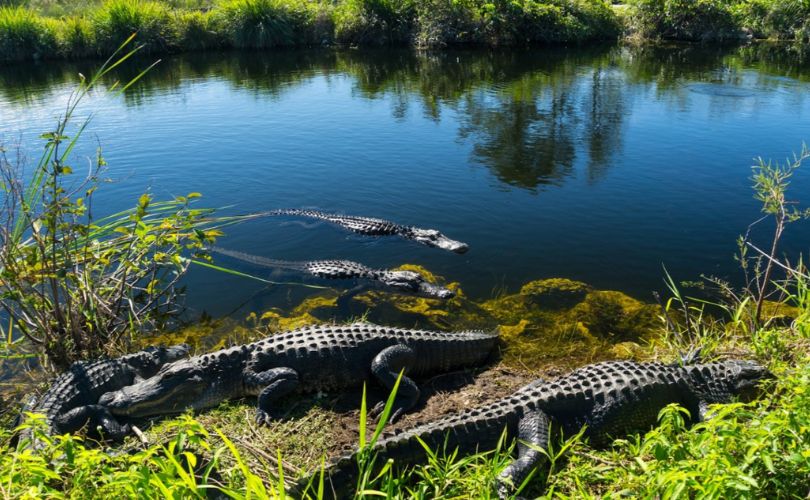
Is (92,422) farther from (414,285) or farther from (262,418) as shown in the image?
(414,285)

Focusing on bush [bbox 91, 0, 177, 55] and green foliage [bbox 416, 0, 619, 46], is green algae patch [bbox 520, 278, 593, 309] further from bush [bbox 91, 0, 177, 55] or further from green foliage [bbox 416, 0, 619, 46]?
bush [bbox 91, 0, 177, 55]

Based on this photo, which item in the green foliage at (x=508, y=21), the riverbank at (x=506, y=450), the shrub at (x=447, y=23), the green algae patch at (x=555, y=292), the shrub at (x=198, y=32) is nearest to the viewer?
the riverbank at (x=506, y=450)

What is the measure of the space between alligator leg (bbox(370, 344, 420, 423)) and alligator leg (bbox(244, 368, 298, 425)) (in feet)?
2.41

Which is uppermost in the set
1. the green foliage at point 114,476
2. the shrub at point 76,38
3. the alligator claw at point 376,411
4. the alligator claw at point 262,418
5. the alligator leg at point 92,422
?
the shrub at point 76,38

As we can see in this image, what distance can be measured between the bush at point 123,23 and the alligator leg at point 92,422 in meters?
25.7

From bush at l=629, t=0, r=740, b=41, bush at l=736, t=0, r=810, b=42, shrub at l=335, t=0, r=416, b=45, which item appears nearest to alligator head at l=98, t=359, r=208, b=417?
shrub at l=335, t=0, r=416, b=45

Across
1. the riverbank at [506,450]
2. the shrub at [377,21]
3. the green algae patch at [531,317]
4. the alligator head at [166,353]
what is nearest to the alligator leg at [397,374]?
the riverbank at [506,450]

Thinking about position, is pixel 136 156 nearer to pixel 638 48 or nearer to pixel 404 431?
pixel 404 431

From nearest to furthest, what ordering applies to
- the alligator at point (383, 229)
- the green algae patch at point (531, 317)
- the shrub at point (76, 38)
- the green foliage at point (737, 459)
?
the green foliage at point (737, 459) < the green algae patch at point (531, 317) < the alligator at point (383, 229) < the shrub at point (76, 38)

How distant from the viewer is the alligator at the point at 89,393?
14.6ft

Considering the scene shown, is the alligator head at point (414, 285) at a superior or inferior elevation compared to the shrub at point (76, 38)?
inferior

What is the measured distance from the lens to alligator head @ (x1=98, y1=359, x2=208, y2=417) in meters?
4.66

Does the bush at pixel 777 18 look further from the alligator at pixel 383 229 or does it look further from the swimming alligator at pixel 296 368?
the swimming alligator at pixel 296 368

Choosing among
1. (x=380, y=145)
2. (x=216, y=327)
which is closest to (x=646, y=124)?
(x=380, y=145)
